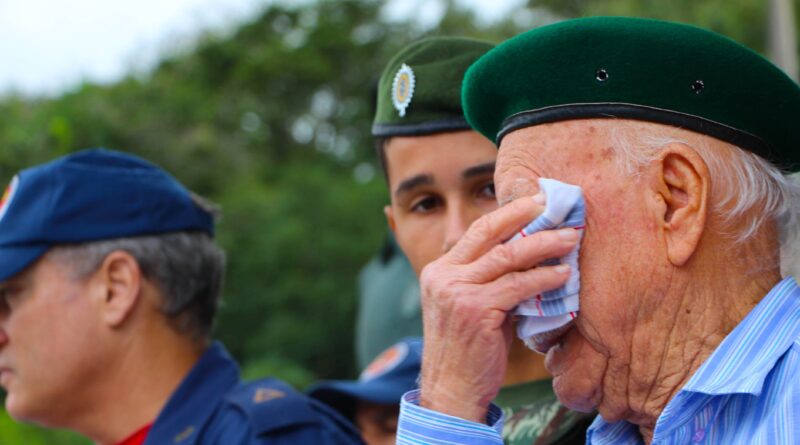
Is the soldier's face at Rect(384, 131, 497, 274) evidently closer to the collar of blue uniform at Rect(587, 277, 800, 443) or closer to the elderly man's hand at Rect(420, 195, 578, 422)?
the elderly man's hand at Rect(420, 195, 578, 422)

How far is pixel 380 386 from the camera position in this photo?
3.69 meters

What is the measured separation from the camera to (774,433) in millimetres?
1766

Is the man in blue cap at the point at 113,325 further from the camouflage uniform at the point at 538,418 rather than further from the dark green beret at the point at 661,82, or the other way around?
the dark green beret at the point at 661,82

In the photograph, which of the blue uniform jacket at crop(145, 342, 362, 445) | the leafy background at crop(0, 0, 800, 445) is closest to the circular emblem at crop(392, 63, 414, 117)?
the blue uniform jacket at crop(145, 342, 362, 445)

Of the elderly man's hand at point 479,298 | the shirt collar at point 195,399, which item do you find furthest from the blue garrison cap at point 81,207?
the elderly man's hand at point 479,298

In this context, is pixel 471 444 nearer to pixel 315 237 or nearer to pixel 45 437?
pixel 45 437

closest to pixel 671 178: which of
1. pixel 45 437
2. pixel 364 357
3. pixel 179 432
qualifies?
pixel 179 432

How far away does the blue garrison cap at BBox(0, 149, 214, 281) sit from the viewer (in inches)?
132

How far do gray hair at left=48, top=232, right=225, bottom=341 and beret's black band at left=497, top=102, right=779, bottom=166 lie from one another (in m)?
1.86

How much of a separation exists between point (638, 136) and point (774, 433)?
0.65m

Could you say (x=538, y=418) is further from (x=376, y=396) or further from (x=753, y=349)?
(x=376, y=396)

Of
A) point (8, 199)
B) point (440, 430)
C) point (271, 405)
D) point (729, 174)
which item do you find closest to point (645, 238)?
point (729, 174)

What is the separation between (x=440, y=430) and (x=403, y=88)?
127 cm

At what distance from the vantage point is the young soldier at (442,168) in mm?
2828
